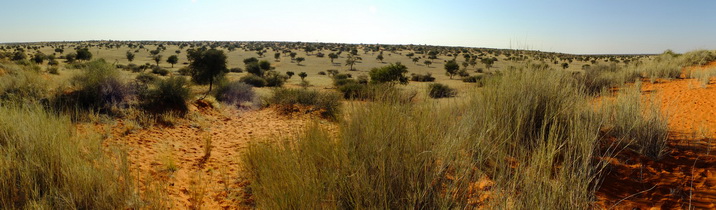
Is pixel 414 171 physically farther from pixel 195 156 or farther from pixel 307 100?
pixel 307 100

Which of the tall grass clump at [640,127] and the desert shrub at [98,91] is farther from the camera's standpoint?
the desert shrub at [98,91]

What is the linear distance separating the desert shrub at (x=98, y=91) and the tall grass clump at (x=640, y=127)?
1076 cm

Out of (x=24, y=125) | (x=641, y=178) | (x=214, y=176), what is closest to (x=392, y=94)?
(x=641, y=178)

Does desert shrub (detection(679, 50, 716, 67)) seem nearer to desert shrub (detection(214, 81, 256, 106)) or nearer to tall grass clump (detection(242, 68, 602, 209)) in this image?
tall grass clump (detection(242, 68, 602, 209))

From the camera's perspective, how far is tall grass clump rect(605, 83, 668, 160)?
452cm

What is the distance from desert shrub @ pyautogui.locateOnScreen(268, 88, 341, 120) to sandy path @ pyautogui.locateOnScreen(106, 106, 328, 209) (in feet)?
4.41

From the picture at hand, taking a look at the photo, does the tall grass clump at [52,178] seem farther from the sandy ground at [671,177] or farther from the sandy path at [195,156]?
the sandy ground at [671,177]

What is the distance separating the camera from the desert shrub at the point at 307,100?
12.4 m

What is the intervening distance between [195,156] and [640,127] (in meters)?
7.43

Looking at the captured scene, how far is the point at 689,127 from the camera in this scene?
18.9ft

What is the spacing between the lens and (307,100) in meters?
13.1

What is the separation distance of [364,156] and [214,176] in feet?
11.8

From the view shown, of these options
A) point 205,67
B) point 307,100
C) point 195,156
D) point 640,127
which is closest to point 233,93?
point 205,67

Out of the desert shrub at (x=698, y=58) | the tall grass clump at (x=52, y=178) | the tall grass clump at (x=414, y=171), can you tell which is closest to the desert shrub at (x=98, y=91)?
the tall grass clump at (x=52, y=178)
